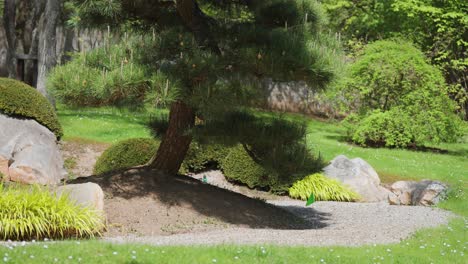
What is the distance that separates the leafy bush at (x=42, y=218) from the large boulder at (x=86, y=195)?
31cm

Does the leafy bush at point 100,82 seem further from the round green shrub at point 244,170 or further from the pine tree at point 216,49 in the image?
the round green shrub at point 244,170

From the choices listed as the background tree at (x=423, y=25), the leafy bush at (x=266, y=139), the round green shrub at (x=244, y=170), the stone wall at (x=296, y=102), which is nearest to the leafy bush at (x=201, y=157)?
the round green shrub at (x=244, y=170)

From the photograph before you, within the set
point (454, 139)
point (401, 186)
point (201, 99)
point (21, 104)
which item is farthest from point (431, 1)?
point (201, 99)

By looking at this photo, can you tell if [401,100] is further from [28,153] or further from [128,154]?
[28,153]

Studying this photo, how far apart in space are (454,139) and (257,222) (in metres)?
12.1

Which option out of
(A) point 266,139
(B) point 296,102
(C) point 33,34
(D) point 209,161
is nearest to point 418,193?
(D) point 209,161

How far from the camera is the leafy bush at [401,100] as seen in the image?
1898 centimetres

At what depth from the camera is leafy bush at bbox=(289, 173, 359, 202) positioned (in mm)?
13031

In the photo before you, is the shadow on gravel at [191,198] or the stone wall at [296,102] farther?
the stone wall at [296,102]

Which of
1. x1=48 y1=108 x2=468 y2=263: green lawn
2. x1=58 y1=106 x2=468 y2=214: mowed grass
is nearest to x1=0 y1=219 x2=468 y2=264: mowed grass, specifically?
x1=48 y1=108 x2=468 y2=263: green lawn

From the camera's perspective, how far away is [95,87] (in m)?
7.84

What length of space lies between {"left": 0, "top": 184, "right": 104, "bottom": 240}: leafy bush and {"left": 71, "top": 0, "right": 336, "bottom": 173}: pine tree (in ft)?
5.50

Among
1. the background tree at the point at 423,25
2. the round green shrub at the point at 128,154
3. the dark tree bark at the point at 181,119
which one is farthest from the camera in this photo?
the background tree at the point at 423,25

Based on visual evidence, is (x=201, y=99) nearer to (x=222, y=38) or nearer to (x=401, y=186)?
(x=222, y=38)
